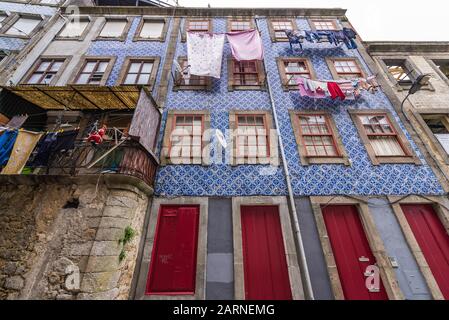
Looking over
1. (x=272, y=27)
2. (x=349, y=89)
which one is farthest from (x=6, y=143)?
(x=272, y=27)

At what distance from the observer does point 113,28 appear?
1219cm

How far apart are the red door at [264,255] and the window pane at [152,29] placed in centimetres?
1158

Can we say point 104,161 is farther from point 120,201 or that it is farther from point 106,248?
point 106,248

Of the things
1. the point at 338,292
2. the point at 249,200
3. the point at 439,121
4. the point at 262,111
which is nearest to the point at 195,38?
the point at 262,111

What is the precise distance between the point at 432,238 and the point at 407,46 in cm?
1120

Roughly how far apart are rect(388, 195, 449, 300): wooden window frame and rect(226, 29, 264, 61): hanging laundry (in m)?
8.24

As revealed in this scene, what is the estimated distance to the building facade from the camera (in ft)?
18.0

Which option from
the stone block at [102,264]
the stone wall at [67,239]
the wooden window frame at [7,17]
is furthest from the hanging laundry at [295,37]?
the wooden window frame at [7,17]

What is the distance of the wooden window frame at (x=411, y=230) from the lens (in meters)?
5.51

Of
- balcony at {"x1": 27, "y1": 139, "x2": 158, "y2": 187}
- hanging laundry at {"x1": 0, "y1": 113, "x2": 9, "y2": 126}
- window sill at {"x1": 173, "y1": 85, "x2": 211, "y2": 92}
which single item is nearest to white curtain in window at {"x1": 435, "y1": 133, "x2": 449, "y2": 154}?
window sill at {"x1": 173, "y1": 85, "x2": 211, "y2": 92}

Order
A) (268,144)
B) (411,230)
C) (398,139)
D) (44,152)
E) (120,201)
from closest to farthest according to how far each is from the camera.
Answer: (120,201) < (411,230) < (44,152) < (268,144) < (398,139)

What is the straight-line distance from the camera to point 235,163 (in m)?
7.36

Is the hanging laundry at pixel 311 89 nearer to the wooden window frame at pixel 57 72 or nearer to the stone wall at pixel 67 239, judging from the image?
the stone wall at pixel 67 239

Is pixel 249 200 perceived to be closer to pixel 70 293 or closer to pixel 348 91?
pixel 70 293
